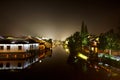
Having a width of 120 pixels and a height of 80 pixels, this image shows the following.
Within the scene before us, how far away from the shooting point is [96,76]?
47.0 feet

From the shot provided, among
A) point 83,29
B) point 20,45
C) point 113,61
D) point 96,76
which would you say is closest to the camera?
point 96,76

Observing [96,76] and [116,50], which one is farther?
[116,50]

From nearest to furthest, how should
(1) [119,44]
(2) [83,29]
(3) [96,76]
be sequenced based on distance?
(3) [96,76], (1) [119,44], (2) [83,29]

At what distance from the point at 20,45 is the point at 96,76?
15.7 m

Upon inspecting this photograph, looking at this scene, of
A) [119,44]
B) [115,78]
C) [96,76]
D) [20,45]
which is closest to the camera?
[115,78]

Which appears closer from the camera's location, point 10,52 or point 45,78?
point 45,78

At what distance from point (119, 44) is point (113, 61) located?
8.28 m

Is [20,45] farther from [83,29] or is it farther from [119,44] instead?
[83,29]

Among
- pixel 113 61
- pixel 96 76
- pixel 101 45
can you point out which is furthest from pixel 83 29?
pixel 96 76

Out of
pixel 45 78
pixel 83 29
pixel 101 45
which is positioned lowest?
pixel 45 78

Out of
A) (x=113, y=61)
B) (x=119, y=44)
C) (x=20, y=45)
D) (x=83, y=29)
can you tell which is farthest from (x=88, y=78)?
(x=83, y=29)

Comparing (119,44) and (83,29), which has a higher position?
(83,29)

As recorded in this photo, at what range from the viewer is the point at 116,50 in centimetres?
2705

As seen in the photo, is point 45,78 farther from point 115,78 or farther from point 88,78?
point 115,78
